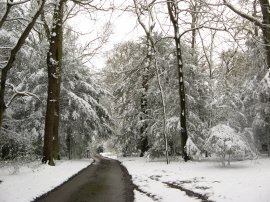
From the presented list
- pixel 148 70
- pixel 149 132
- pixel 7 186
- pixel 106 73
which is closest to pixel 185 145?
pixel 149 132

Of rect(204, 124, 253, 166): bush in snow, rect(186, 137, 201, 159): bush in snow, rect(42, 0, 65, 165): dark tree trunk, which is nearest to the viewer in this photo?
rect(204, 124, 253, 166): bush in snow

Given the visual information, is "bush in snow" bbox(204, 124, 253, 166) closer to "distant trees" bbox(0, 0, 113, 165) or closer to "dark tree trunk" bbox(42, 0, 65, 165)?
"dark tree trunk" bbox(42, 0, 65, 165)

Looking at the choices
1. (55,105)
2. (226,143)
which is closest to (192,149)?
(226,143)

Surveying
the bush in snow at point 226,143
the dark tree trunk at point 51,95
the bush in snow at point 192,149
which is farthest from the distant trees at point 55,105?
the bush in snow at point 226,143

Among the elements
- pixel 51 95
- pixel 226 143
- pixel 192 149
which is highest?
pixel 51 95

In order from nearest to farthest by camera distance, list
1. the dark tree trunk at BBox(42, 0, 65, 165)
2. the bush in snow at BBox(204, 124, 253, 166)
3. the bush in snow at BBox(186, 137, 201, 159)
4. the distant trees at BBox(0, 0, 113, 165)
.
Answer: the bush in snow at BBox(204, 124, 253, 166)
the dark tree trunk at BBox(42, 0, 65, 165)
the bush in snow at BBox(186, 137, 201, 159)
the distant trees at BBox(0, 0, 113, 165)

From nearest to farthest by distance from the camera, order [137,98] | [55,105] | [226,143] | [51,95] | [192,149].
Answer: [226,143]
[51,95]
[192,149]
[55,105]
[137,98]

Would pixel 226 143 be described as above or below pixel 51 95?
below

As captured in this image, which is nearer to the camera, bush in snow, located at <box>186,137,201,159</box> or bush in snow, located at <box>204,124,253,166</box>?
bush in snow, located at <box>204,124,253,166</box>

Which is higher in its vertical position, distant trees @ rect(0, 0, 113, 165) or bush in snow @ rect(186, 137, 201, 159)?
distant trees @ rect(0, 0, 113, 165)

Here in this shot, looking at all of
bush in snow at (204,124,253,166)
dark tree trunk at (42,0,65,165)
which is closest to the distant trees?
dark tree trunk at (42,0,65,165)

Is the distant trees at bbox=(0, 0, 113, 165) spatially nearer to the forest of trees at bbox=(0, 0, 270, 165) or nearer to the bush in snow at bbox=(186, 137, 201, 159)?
the forest of trees at bbox=(0, 0, 270, 165)

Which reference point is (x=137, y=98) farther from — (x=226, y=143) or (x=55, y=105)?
(x=226, y=143)

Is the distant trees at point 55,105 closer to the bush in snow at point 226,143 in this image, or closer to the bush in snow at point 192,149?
the bush in snow at point 192,149
